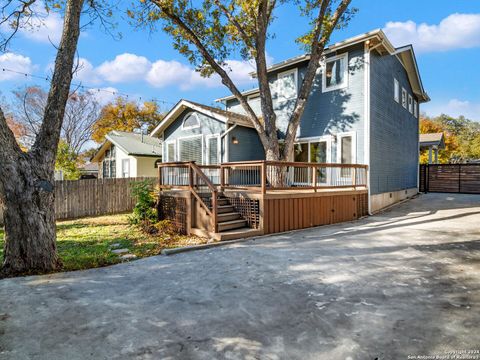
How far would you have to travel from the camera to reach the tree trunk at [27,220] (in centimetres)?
410

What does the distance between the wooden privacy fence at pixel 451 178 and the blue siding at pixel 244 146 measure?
12.1 m

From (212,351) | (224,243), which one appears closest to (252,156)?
(224,243)

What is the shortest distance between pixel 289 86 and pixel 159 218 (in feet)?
26.9

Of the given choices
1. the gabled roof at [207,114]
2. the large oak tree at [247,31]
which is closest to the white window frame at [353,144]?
the large oak tree at [247,31]

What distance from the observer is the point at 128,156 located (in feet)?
65.5

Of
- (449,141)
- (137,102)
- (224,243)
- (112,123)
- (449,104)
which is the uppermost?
(449,104)

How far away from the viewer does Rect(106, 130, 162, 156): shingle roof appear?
754 inches

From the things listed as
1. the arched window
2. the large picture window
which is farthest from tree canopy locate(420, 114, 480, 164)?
the arched window

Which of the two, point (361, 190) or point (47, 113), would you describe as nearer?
point (47, 113)

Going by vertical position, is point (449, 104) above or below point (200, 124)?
above

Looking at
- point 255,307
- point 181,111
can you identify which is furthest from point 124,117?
point 255,307

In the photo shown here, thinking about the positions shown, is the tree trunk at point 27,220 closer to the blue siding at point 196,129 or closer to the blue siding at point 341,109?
the blue siding at point 196,129

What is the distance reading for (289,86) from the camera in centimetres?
1243

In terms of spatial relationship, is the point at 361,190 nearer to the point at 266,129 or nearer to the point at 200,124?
the point at 266,129
